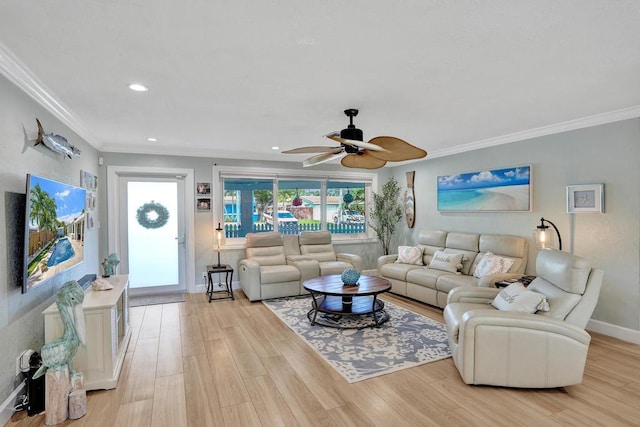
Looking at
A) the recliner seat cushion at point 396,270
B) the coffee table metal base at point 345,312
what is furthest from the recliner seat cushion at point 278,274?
the recliner seat cushion at point 396,270

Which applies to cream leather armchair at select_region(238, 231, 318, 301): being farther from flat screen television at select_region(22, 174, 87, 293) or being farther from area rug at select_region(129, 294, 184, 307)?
flat screen television at select_region(22, 174, 87, 293)

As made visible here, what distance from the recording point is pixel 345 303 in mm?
4188

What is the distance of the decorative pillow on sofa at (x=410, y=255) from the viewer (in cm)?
562

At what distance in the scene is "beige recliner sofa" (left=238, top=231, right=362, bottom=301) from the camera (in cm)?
523

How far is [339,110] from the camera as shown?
11.2 feet

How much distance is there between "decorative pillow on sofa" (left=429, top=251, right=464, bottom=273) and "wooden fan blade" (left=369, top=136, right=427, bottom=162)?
2296 mm

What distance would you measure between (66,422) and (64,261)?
4.54 feet

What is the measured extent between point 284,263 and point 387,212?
2.40m

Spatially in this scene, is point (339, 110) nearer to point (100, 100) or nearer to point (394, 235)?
point (100, 100)

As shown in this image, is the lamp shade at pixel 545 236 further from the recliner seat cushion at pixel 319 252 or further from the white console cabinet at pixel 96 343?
the white console cabinet at pixel 96 343

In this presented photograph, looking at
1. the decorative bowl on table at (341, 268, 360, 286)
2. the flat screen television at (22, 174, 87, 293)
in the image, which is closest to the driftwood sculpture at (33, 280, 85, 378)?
the flat screen television at (22, 174, 87, 293)

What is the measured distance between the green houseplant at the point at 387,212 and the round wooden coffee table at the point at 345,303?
8.19 ft

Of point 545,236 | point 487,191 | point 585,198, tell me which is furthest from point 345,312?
point 585,198

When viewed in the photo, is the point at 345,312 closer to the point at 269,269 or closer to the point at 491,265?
A: the point at 269,269
